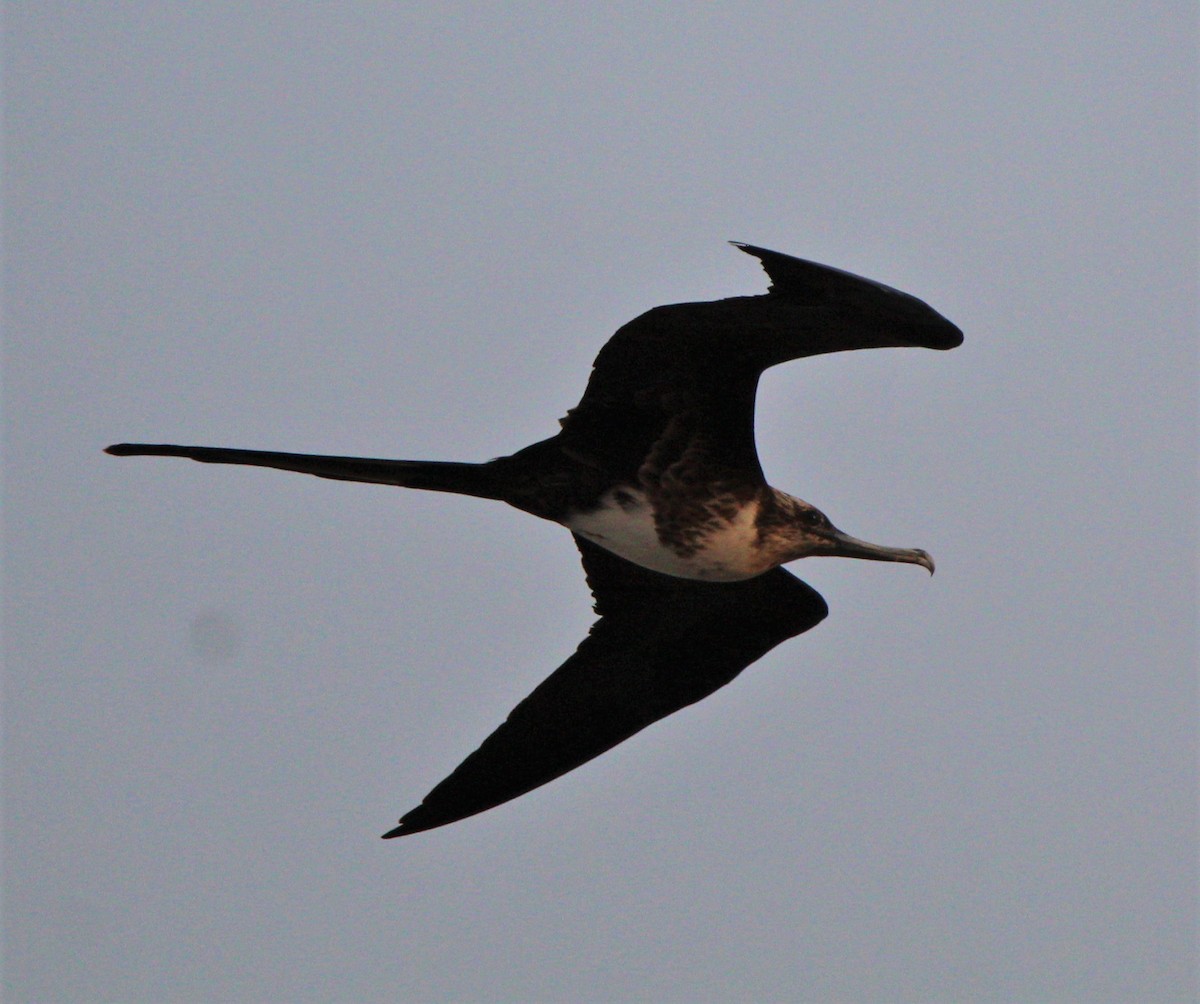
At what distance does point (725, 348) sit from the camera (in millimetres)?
5125

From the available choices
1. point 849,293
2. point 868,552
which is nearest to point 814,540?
point 868,552

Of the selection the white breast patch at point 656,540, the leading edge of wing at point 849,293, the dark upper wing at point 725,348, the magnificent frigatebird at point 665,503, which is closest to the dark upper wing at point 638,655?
the magnificent frigatebird at point 665,503

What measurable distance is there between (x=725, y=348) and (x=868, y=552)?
1141mm

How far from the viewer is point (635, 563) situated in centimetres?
577

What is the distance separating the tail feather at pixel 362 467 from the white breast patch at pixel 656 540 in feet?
1.09

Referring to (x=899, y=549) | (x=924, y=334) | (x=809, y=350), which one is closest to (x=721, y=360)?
(x=809, y=350)

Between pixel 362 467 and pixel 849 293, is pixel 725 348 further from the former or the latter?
pixel 362 467

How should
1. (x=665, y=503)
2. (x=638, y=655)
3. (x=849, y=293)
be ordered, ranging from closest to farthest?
(x=849, y=293) < (x=665, y=503) < (x=638, y=655)

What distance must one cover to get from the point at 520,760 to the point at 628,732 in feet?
1.33

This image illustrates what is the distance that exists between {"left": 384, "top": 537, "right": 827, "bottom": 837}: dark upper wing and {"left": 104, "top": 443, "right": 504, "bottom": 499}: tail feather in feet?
2.91

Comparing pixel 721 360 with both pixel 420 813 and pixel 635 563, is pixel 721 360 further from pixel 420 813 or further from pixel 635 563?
pixel 420 813

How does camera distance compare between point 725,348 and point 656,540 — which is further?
point 656,540

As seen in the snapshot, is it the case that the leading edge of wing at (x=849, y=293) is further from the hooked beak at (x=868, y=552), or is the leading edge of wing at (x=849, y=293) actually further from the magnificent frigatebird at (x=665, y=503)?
the hooked beak at (x=868, y=552)

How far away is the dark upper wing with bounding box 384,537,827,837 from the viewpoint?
6031 millimetres
